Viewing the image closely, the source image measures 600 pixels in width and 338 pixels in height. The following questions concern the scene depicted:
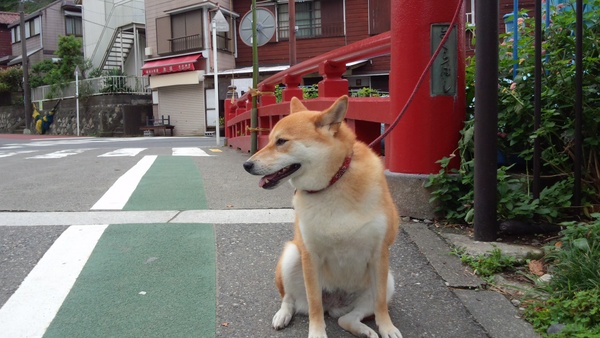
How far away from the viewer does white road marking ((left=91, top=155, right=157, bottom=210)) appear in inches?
191

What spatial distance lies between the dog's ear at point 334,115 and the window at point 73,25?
39.2 metres

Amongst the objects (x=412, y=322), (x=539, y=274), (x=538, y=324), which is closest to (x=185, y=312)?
(x=412, y=322)

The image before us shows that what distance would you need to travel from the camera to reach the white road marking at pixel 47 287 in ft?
7.94

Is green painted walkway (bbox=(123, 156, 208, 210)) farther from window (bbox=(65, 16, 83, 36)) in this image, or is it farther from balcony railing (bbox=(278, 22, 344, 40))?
window (bbox=(65, 16, 83, 36))

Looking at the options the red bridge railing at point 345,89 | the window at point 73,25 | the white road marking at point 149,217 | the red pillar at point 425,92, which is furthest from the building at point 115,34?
the red pillar at point 425,92

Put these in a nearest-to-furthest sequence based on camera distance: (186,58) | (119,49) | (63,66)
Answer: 1. (186,58)
2. (63,66)
3. (119,49)

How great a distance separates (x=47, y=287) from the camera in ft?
9.34

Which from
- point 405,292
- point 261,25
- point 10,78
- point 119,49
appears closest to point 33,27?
point 10,78

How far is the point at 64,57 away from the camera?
30.9 meters

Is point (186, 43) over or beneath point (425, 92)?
over

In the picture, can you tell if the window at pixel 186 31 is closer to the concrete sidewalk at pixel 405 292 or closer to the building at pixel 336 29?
Answer: the building at pixel 336 29

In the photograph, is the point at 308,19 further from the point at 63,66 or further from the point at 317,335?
the point at 317,335

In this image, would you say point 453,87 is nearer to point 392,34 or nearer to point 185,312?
point 392,34

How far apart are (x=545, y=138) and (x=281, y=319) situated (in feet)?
8.32
